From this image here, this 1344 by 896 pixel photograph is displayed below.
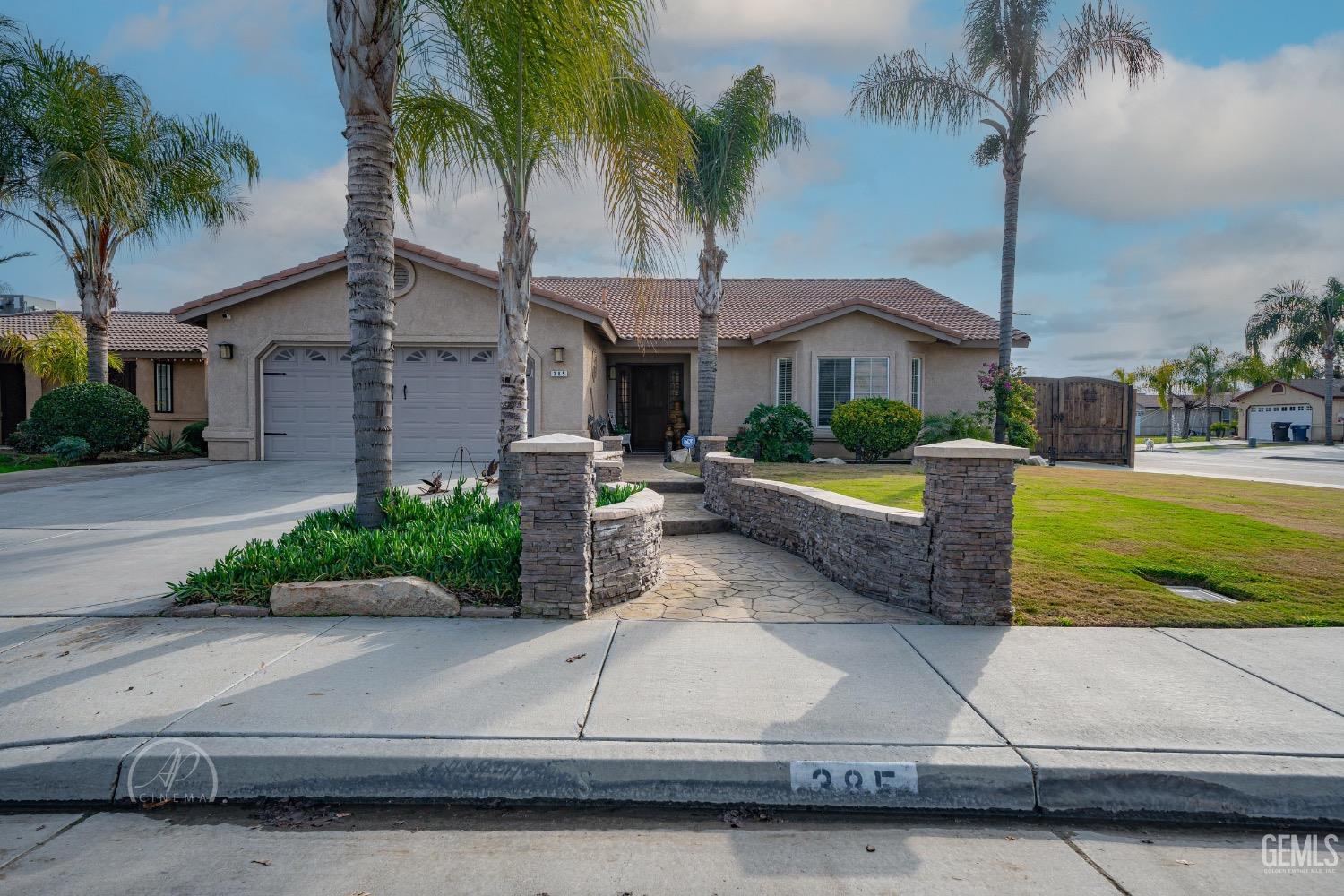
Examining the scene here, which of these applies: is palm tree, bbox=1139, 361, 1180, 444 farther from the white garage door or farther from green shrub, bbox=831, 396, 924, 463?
green shrub, bbox=831, 396, 924, 463

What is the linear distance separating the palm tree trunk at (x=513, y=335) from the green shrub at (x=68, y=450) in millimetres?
13245

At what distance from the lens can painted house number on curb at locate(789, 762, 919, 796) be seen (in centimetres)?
288

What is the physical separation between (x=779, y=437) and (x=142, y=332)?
19782mm

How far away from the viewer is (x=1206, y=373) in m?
49.3

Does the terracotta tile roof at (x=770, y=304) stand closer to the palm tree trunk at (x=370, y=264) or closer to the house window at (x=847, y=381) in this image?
the house window at (x=847, y=381)

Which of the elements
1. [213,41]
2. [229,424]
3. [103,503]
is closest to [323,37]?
[213,41]

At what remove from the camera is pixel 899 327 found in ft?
51.1

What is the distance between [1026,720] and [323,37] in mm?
7472

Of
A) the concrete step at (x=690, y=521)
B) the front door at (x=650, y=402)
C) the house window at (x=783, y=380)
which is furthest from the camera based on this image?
the front door at (x=650, y=402)

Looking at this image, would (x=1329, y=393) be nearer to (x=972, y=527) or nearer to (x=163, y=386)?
(x=972, y=527)

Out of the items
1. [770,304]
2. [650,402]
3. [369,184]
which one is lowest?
[650,402]

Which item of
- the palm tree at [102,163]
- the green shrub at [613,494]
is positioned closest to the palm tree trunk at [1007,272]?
the green shrub at [613,494]

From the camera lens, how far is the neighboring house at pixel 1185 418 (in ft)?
176

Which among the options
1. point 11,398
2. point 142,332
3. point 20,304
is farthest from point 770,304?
point 20,304
